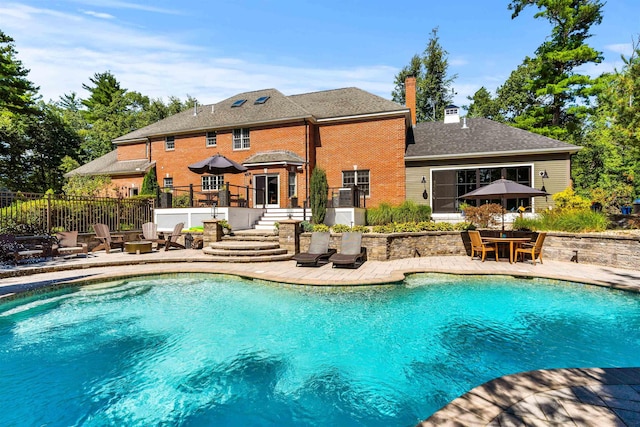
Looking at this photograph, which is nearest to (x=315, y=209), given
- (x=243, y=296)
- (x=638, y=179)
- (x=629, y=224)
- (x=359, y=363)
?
(x=243, y=296)

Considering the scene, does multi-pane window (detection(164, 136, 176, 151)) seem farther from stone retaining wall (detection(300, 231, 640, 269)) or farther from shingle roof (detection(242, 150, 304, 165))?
stone retaining wall (detection(300, 231, 640, 269))

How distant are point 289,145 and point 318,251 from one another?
11.4 meters

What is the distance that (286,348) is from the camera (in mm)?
5020

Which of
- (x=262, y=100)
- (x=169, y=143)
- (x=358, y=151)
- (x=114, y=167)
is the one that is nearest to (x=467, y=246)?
(x=358, y=151)

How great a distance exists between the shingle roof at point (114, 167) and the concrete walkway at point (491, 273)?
44.6ft

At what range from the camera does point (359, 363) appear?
15.0 feet

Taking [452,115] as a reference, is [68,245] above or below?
below

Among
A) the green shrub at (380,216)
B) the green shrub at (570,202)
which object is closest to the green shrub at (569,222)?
the green shrub at (570,202)

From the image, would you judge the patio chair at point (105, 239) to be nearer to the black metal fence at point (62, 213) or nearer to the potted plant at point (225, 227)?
the black metal fence at point (62, 213)

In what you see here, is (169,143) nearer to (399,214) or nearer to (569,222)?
(399,214)

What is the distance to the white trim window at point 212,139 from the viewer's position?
2248cm

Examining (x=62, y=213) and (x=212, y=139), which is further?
(x=212, y=139)

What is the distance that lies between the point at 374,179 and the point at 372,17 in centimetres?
928

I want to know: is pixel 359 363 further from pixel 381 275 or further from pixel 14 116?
pixel 14 116
